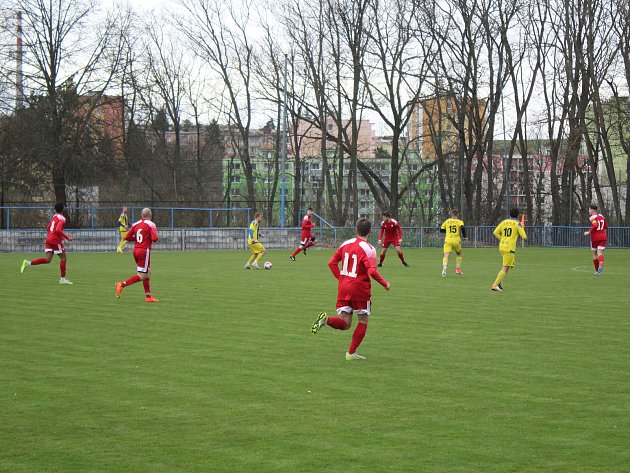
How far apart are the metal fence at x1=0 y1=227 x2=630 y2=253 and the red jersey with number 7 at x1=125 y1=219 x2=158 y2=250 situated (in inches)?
1013

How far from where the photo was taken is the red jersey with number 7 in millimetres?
17234

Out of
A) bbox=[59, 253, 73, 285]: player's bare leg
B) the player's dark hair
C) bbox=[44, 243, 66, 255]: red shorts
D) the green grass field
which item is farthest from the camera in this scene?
bbox=[59, 253, 73, 285]: player's bare leg

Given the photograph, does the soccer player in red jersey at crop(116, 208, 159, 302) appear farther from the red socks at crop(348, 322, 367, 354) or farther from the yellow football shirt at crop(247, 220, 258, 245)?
the yellow football shirt at crop(247, 220, 258, 245)

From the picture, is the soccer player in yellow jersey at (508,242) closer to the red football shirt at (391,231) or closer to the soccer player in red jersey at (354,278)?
the red football shirt at (391,231)

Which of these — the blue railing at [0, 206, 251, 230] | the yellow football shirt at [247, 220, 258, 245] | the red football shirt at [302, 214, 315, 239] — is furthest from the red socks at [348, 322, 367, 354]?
the blue railing at [0, 206, 251, 230]

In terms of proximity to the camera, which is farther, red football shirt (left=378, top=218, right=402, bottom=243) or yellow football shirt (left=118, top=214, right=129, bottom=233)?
yellow football shirt (left=118, top=214, right=129, bottom=233)

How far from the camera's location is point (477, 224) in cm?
5334

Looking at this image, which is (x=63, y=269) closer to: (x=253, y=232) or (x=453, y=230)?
(x=253, y=232)

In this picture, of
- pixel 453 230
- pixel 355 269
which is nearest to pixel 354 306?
pixel 355 269

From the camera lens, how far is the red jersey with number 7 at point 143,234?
1723 cm

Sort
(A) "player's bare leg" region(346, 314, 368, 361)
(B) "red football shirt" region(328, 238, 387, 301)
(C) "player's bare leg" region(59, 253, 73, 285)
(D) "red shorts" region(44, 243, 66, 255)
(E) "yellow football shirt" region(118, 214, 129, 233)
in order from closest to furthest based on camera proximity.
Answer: (B) "red football shirt" region(328, 238, 387, 301), (A) "player's bare leg" region(346, 314, 368, 361), (D) "red shorts" region(44, 243, 66, 255), (C) "player's bare leg" region(59, 253, 73, 285), (E) "yellow football shirt" region(118, 214, 129, 233)

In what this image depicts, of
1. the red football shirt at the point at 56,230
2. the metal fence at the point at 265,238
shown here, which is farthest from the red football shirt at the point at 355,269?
the metal fence at the point at 265,238

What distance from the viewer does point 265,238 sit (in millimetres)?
45656

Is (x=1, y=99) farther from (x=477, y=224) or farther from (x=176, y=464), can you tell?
(x=176, y=464)
